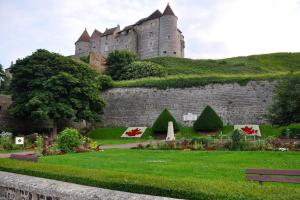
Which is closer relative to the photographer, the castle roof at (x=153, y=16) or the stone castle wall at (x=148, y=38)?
the stone castle wall at (x=148, y=38)

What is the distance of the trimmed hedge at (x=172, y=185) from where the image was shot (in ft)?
16.5

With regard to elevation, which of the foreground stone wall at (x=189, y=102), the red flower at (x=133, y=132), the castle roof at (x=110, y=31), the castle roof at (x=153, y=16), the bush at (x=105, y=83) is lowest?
the red flower at (x=133, y=132)

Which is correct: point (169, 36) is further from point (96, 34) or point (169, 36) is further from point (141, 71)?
point (96, 34)

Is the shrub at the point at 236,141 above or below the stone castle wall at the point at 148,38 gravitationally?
below

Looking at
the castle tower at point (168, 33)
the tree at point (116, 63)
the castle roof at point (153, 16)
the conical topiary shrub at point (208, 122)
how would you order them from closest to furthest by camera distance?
the conical topiary shrub at point (208, 122)
the tree at point (116, 63)
the castle tower at point (168, 33)
the castle roof at point (153, 16)

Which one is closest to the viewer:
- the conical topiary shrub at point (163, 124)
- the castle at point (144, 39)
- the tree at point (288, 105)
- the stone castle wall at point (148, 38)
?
the tree at point (288, 105)

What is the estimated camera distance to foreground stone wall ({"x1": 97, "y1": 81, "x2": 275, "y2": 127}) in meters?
30.5

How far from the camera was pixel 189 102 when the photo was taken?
3259 cm

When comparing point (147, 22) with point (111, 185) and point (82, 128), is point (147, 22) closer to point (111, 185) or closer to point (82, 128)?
point (82, 128)

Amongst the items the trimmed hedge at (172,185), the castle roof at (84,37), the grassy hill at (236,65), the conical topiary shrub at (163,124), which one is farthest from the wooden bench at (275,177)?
the castle roof at (84,37)

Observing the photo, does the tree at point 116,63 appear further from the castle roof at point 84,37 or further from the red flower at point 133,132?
the castle roof at point 84,37

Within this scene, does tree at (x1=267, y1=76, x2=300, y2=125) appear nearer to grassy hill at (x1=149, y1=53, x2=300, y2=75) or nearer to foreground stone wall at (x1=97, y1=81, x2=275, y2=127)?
foreground stone wall at (x1=97, y1=81, x2=275, y2=127)

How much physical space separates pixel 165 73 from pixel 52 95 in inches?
760

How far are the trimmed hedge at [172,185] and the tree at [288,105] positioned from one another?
1542 cm
